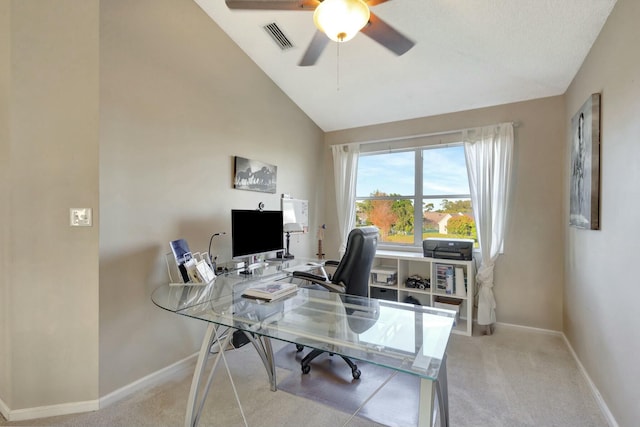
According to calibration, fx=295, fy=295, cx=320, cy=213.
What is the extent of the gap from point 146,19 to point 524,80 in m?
3.21

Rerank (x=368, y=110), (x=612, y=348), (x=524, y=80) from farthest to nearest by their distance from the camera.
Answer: (x=368, y=110)
(x=524, y=80)
(x=612, y=348)

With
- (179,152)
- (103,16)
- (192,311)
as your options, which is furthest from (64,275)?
(103,16)

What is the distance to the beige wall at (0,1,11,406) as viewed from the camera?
5.64ft

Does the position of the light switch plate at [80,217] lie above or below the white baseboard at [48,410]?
above

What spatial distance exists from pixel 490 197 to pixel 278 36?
263cm

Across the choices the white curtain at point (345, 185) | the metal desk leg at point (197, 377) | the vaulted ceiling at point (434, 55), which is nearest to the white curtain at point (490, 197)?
the vaulted ceiling at point (434, 55)

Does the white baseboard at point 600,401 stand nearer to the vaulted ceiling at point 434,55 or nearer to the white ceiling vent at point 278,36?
the vaulted ceiling at point 434,55

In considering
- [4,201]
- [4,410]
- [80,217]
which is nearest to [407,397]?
[80,217]

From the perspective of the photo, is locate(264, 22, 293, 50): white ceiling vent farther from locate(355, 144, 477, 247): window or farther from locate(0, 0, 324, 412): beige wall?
locate(355, 144, 477, 247): window

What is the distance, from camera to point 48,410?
1.80m

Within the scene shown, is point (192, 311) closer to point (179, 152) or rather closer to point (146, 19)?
point (179, 152)

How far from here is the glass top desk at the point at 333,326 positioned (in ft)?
3.49

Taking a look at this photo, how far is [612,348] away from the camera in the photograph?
174 centimetres

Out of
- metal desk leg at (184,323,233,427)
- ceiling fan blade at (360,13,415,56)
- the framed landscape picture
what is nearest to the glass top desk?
metal desk leg at (184,323,233,427)
